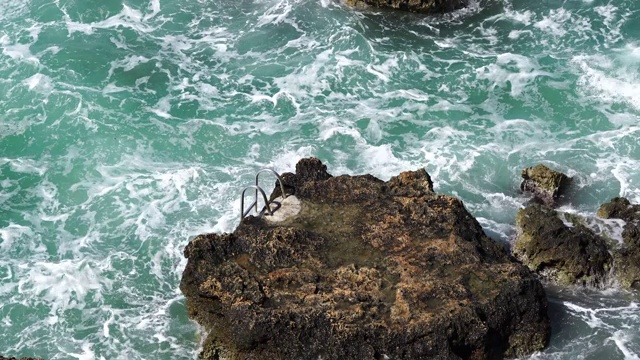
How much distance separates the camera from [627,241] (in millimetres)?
18344

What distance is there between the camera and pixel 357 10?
28.7m

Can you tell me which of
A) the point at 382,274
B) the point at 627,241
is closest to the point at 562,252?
the point at 627,241

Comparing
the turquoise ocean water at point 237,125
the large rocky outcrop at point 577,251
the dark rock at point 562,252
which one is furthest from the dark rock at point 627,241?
the turquoise ocean water at point 237,125

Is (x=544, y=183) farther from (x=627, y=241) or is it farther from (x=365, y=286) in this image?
(x=365, y=286)

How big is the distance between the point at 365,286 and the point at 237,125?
9754 mm

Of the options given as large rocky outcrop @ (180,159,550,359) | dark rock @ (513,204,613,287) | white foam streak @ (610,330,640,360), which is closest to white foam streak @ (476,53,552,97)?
dark rock @ (513,204,613,287)

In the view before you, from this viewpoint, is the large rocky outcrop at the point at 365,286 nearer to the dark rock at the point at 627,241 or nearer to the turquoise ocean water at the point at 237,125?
the turquoise ocean water at the point at 237,125

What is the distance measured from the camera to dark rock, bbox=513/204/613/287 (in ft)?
58.6

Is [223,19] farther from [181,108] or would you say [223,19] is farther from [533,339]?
[533,339]

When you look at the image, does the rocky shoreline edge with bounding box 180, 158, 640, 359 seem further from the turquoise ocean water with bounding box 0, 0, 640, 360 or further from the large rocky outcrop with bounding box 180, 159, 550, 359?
the turquoise ocean water with bounding box 0, 0, 640, 360

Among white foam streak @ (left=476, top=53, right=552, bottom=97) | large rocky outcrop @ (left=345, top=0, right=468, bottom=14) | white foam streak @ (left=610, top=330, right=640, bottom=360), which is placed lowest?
white foam streak @ (left=610, top=330, right=640, bottom=360)

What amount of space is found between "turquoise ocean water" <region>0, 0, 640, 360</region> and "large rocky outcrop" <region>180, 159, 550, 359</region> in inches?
58.0

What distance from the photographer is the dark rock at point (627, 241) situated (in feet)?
58.4

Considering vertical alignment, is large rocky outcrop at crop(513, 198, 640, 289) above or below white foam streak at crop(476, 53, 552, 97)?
below
